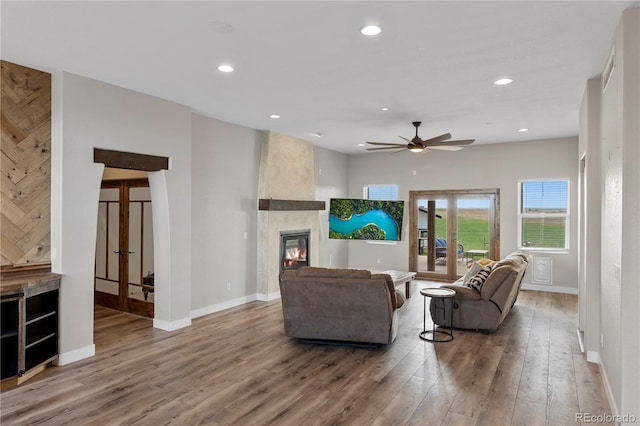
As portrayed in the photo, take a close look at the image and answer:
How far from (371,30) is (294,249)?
5.28 metres

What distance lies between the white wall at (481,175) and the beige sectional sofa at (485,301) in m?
3.31

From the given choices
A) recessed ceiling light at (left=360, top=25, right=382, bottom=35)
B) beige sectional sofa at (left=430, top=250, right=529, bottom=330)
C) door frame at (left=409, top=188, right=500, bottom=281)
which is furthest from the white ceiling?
door frame at (left=409, top=188, right=500, bottom=281)

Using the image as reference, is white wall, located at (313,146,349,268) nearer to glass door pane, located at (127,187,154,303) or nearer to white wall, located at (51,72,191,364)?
glass door pane, located at (127,187,154,303)

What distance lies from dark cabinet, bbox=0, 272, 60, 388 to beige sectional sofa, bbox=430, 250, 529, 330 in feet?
14.4

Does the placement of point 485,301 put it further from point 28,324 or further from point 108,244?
point 108,244

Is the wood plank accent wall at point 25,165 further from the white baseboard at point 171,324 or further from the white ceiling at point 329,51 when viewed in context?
the white baseboard at point 171,324

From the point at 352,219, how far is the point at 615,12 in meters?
6.73

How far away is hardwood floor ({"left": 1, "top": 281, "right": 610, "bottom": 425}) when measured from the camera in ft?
10.1

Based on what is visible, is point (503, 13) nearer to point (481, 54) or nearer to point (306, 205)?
point (481, 54)

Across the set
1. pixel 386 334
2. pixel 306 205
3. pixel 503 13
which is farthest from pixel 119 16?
pixel 306 205

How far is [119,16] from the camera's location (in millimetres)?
2920

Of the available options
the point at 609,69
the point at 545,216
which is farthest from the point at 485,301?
the point at 545,216

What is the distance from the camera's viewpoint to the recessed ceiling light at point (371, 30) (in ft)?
10.1

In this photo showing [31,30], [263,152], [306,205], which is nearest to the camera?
[31,30]
